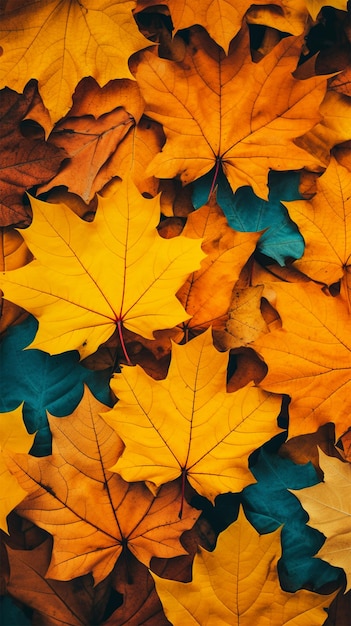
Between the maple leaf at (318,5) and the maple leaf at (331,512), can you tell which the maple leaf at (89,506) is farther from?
the maple leaf at (318,5)

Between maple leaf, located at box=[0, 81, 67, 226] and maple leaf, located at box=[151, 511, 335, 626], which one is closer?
maple leaf, located at box=[151, 511, 335, 626]

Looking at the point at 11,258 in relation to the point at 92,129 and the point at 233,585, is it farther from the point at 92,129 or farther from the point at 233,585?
the point at 233,585

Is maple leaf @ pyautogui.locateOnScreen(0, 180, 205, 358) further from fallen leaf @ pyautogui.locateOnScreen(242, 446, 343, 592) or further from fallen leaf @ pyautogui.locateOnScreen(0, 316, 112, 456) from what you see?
fallen leaf @ pyautogui.locateOnScreen(242, 446, 343, 592)

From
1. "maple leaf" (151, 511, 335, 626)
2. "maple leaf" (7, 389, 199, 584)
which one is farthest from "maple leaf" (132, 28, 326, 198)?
"maple leaf" (151, 511, 335, 626)

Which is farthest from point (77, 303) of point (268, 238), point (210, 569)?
point (210, 569)

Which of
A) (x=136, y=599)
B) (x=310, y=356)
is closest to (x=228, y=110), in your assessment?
(x=310, y=356)

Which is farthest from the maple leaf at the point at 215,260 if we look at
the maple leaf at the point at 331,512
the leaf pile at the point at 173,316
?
the maple leaf at the point at 331,512
